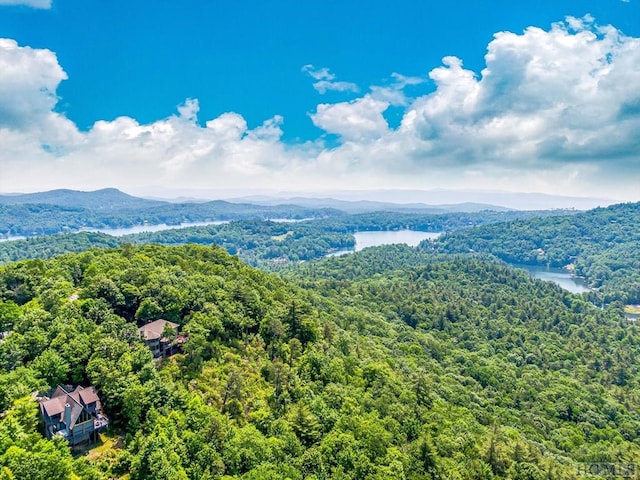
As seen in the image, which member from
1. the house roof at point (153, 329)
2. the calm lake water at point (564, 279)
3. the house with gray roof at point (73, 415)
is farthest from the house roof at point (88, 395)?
the calm lake water at point (564, 279)

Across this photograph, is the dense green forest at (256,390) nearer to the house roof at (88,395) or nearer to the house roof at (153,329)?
the house roof at (88,395)

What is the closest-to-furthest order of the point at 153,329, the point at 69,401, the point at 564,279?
1. the point at 69,401
2. the point at 153,329
3. the point at 564,279

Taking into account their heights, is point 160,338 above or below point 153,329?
below

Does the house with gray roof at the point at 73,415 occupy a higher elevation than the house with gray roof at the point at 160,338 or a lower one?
lower

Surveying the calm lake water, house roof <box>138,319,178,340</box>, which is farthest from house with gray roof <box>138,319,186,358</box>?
the calm lake water

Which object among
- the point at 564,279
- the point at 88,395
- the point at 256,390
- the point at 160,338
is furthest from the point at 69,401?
the point at 564,279

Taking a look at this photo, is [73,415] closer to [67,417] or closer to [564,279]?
[67,417]
